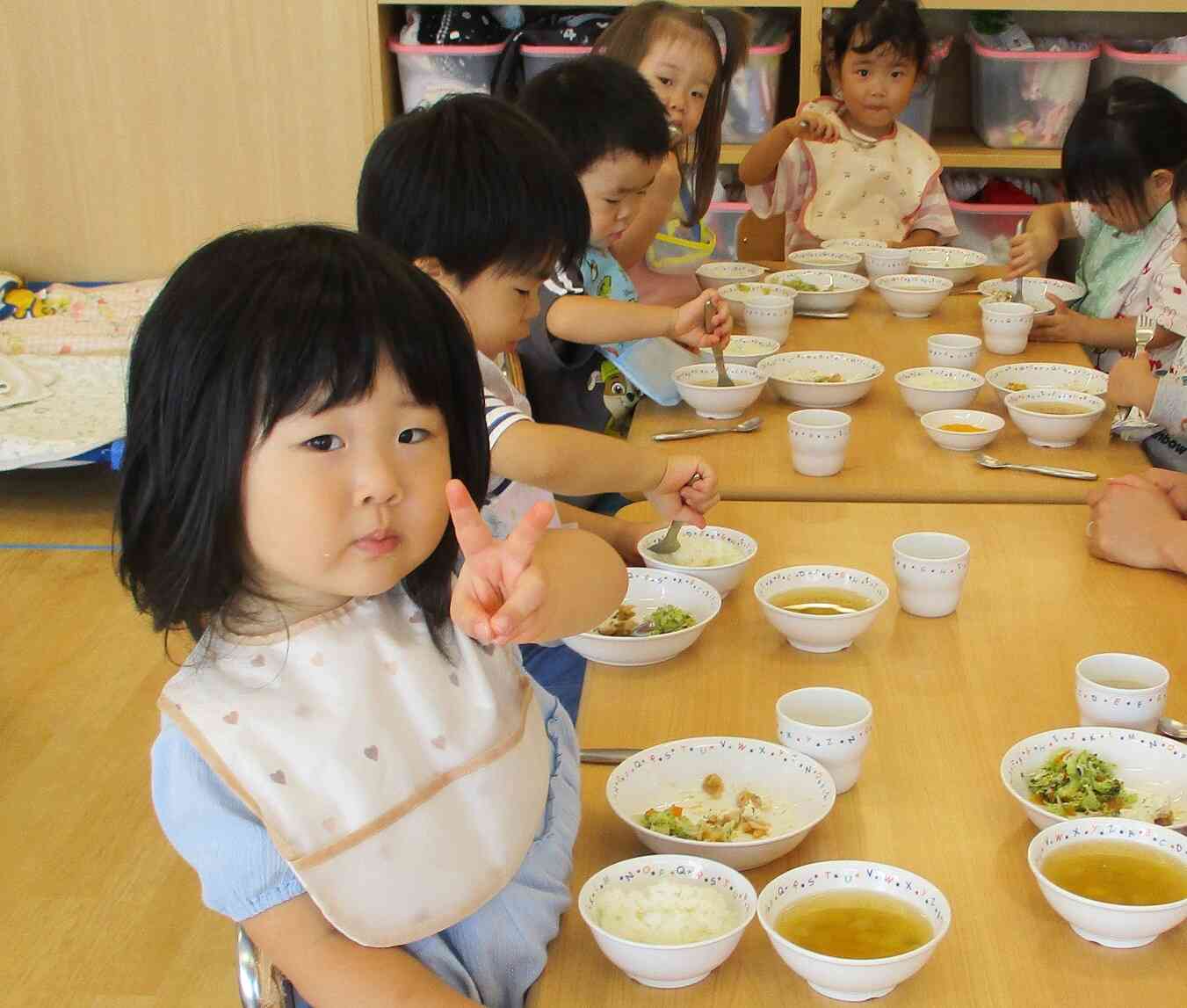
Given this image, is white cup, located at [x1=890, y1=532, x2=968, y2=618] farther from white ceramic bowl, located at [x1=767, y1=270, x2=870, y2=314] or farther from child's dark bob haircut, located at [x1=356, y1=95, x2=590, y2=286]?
white ceramic bowl, located at [x1=767, y1=270, x2=870, y2=314]

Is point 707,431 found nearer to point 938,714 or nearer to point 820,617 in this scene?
point 820,617

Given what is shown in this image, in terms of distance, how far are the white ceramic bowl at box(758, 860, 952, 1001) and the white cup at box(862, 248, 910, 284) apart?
Result: 6.50 ft

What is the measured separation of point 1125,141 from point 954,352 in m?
0.86

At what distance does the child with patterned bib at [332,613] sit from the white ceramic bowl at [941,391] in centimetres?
112

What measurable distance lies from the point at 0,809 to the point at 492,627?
72.6 inches

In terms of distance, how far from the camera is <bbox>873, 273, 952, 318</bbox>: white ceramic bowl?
8.33 ft

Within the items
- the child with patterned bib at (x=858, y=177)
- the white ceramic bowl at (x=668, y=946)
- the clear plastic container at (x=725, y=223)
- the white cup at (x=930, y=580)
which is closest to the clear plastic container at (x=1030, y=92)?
the child with patterned bib at (x=858, y=177)

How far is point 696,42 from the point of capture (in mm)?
2627

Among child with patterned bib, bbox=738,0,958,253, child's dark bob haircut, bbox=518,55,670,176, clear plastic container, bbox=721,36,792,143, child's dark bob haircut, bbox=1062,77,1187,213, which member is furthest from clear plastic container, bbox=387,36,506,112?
child's dark bob haircut, bbox=518,55,670,176

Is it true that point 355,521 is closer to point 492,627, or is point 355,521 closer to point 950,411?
point 492,627

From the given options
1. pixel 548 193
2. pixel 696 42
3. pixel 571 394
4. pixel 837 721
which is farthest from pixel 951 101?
pixel 837 721

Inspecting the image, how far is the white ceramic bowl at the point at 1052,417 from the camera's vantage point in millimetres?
1857

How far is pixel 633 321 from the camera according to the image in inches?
79.1

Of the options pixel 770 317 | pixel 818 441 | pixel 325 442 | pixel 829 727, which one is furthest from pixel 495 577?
pixel 770 317
